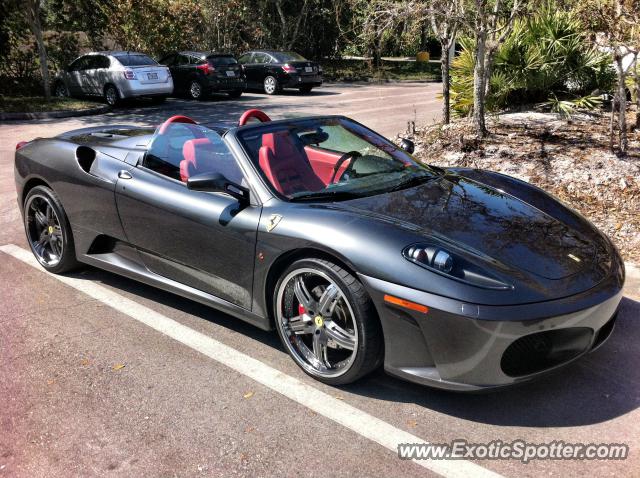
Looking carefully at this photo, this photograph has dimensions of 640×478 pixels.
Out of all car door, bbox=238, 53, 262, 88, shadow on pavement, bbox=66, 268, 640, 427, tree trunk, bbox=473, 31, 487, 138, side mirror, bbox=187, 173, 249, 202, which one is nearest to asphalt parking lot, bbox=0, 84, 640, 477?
shadow on pavement, bbox=66, 268, 640, 427

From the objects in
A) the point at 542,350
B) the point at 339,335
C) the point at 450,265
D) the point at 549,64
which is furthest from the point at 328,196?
the point at 549,64

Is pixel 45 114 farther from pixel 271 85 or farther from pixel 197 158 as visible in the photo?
pixel 197 158

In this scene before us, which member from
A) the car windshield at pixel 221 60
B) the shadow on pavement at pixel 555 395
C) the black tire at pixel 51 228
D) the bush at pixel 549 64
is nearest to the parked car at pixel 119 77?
the car windshield at pixel 221 60

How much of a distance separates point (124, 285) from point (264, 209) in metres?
1.83

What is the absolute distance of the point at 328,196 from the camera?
12.4ft

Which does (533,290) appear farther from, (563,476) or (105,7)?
(105,7)

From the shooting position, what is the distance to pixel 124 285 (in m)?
4.96

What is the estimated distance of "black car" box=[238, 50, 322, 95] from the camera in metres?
20.4

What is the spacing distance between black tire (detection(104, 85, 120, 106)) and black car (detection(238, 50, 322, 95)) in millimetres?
5391

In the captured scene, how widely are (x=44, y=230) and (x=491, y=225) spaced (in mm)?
3654

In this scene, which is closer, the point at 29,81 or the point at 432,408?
the point at 432,408

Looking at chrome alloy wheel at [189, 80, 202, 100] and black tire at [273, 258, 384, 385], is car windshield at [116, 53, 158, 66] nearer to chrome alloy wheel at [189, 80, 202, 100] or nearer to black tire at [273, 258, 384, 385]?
chrome alloy wheel at [189, 80, 202, 100]

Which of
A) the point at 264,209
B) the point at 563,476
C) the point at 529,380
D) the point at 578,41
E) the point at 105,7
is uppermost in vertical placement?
the point at 105,7

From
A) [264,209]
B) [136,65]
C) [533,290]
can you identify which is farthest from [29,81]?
[533,290]
